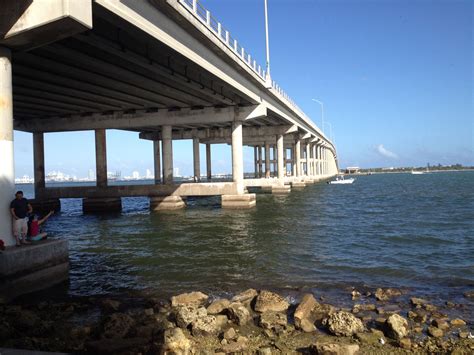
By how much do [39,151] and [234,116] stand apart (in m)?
20.7

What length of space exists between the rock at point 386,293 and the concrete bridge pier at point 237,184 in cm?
2645

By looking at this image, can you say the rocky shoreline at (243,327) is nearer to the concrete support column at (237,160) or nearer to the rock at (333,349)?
the rock at (333,349)

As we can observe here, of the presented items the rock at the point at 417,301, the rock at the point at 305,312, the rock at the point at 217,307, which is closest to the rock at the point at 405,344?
the rock at the point at 305,312

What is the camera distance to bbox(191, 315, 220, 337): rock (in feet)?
25.7

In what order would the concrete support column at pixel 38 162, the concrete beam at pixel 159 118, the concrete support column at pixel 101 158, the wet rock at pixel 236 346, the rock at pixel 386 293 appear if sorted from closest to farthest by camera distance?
the wet rock at pixel 236 346 → the rock at pixel 386 293 → the concrete beam at pixel 159 118 → the concrete support column at pixel 101 158 → the concrete support column at pixel 38 162

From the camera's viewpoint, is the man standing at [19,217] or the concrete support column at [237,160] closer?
the man standing at [19,217]

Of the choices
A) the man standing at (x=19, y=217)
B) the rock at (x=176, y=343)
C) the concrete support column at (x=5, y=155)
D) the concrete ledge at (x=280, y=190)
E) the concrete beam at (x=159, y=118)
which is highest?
the concrete beam at (x=159, y=118)

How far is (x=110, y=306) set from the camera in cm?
984

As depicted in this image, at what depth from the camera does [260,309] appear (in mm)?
9219

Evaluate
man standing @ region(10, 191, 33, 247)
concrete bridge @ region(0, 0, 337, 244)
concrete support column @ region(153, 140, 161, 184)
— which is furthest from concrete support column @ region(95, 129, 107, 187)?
man standing @ region(10, 191, 33, 247)

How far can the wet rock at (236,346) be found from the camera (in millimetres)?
7114

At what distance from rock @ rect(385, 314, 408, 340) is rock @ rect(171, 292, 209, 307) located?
4.32m

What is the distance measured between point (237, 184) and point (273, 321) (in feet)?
97.5

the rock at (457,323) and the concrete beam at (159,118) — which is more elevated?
the concrete beam at (159,118)
